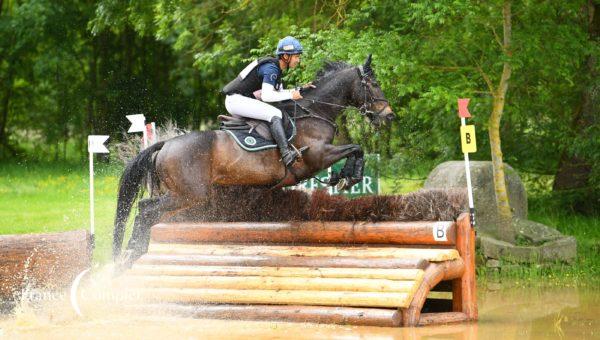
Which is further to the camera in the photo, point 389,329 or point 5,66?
point 5,66

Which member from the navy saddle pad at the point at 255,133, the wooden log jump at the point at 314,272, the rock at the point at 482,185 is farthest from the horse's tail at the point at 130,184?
the rock at the point at 482,185

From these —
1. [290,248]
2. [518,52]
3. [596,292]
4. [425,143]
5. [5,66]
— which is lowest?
[596,292]

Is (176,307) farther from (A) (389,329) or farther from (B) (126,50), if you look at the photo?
(B) (126,50)

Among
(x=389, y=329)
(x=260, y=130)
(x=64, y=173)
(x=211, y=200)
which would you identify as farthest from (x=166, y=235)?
(x=64, y=173)

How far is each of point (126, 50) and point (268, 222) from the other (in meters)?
20.0

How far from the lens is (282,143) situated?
362 inches

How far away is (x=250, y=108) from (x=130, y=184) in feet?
5.05

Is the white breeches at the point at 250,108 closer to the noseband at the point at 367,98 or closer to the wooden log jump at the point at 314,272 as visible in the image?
the noseband at the point at 367,98

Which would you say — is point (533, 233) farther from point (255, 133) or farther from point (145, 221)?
point (145, 221)

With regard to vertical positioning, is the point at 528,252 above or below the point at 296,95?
below

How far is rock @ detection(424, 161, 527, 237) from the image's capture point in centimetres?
1227

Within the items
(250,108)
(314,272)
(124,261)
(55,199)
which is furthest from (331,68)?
(55,199)

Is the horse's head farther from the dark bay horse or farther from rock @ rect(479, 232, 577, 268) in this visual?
rock @ rect(479, 232, 577, 268)

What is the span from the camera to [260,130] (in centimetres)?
944
